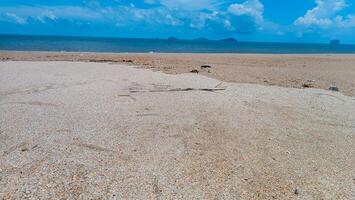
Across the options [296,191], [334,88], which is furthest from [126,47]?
[296,191]

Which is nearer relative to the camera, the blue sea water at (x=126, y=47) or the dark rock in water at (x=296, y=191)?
the dark rock in water at (x=296, y=191)

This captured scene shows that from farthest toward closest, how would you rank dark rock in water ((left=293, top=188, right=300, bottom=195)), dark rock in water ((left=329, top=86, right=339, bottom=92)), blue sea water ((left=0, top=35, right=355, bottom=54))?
blue sea water ((left=0, top=35, right=355, bottom=54))
dark rock in water ((left=329, top=86, right=339, bottom=92))
dark rock in water ((left=293, top=188, right=300, bottom=195))

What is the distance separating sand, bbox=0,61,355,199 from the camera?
350 cm

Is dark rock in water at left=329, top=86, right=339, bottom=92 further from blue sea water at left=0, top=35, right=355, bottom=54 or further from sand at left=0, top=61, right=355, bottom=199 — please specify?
blue sea water at left=0, top=35, right=355, bottom=54

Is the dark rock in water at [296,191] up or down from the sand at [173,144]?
down

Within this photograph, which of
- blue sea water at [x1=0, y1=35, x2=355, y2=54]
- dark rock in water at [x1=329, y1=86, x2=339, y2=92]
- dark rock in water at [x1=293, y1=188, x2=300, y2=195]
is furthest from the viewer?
blue sea water at [x1=0, y1=35, x2=355, y2=54]

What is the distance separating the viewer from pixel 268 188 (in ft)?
11.6

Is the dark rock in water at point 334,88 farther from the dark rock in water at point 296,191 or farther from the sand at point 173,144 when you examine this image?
the dark rock in water at point 296,191

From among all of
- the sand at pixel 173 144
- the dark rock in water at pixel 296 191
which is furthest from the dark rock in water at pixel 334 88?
the dark rock in water at pixel 296 191

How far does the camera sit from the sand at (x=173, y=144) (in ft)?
11.5

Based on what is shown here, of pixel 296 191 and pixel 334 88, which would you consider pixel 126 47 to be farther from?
pixel 296 191

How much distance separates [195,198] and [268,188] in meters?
0.81

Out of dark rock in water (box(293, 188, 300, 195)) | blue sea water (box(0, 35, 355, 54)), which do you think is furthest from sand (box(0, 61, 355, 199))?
blue sea water (box(0, 35, 355, 54))

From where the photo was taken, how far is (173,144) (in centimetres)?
470
